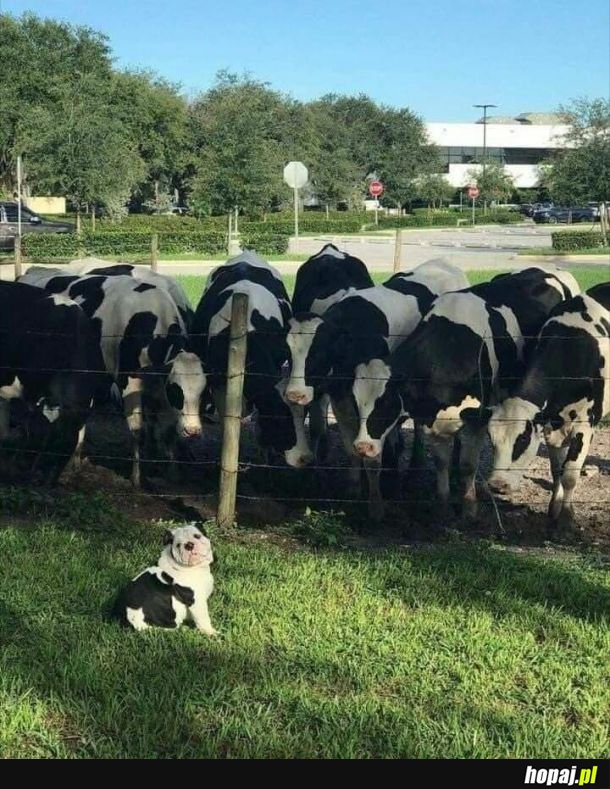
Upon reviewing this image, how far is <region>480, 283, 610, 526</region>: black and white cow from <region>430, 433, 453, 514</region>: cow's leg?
383 mm

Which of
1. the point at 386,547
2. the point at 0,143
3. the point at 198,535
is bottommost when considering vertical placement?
the point at 386,547

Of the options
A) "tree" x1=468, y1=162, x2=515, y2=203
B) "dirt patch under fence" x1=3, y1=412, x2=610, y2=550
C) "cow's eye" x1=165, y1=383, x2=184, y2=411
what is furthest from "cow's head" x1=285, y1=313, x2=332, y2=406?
"tree" x1=468, y1=162, x2=515, y2=203

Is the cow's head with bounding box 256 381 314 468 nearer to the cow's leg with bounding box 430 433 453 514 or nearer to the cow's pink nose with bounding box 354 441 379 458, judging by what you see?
the cow's pink nose with bounding box 354 441 379 458

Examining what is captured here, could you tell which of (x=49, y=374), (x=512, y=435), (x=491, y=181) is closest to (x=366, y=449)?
(x=512, y=435)

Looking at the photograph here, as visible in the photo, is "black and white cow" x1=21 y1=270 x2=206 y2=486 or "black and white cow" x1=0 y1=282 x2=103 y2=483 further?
"black and white cow" x1=0 y1=282 x2=103 y2=483

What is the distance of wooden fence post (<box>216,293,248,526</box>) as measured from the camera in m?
7.21

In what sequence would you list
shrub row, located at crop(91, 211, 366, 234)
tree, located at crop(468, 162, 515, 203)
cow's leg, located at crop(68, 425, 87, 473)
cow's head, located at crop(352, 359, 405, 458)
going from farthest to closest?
tree, located at crop(468, 162, 515, 203)
shrub row, located at crop(91, 211, 366, 234)
cow's leg, located at crop(68, 425, 87, 473)
cow's head, located at crop(352, 359, 405, 458)

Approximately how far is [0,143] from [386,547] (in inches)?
2114

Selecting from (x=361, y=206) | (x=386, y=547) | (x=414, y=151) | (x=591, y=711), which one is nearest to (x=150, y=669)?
(x=591, y=711)

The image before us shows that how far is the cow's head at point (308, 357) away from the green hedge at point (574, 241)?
102 ft

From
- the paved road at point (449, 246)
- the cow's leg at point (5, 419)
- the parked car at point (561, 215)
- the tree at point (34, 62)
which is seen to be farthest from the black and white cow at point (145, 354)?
the parked car at point (561, 215)

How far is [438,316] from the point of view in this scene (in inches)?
335

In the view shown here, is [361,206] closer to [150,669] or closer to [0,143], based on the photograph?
[0,143]

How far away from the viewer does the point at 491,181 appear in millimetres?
83062
